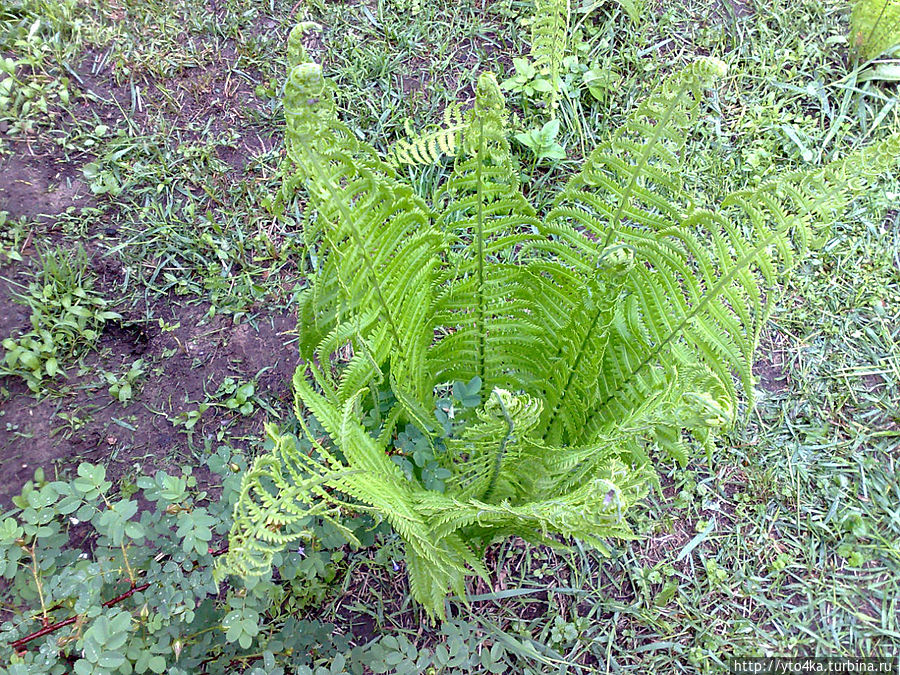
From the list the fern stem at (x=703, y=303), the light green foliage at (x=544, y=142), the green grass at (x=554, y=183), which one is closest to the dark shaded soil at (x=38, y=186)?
the green grass at (x=554, y=183)

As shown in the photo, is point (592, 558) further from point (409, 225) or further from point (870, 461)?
point (409, 225)

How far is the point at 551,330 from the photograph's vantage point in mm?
1868

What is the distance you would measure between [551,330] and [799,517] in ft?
4.05

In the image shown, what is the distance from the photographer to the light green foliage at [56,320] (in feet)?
7.69

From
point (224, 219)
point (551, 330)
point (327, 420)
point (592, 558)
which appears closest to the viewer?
point (327, 420)

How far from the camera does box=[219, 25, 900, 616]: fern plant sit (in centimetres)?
Answer: 127

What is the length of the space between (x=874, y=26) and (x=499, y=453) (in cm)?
300

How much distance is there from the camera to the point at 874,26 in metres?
3.08

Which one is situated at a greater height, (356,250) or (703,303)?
(356,250)

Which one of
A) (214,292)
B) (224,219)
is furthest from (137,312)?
(224,219)

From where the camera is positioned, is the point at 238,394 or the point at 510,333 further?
the point at 238,394

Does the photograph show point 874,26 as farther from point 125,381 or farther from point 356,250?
point 125,381

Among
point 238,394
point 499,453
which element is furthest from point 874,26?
point 238,394

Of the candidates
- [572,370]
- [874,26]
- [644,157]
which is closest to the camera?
[644,157]
